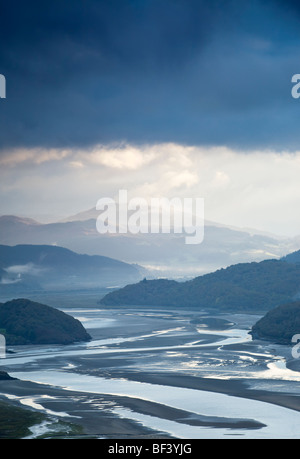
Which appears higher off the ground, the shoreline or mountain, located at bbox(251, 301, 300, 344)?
mountain, located at bbox(251, 301, 300, 344)

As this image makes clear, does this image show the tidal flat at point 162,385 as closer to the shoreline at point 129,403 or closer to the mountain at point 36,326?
the shoreline at point 129,403

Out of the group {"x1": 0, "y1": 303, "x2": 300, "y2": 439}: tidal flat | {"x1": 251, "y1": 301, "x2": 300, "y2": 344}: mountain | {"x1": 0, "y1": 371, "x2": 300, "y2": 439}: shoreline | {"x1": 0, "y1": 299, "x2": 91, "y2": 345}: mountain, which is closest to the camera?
{"x1": 0, "y1": 371, "x2": 300, "y2": 439}: shoreline

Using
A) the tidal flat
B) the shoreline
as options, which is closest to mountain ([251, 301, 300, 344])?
the tidal flat

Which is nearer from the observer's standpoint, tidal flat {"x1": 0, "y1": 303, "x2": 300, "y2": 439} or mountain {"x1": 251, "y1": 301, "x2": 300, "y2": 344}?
tidal flat {"x1": 0, "y1": 303, "x2": 300, "y2": 439}

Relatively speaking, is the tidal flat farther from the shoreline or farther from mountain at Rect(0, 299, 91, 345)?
mountain at Rect(0, 299, 91, 345)

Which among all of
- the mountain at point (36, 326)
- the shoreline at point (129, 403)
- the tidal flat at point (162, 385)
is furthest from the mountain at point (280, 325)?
the shoreline at point (129, 403)
